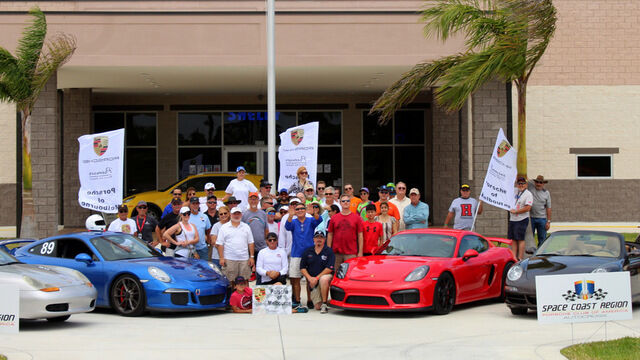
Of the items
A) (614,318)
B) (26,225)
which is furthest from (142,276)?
(26,225)

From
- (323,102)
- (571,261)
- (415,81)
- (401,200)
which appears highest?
(323,102)

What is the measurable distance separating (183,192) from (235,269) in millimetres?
11043

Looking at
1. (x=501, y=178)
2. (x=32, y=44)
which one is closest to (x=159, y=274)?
(x=501, y=178)

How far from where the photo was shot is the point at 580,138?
25672 mm

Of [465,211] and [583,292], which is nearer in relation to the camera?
[583,292]

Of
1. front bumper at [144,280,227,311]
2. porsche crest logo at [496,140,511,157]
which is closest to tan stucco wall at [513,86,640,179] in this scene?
porsche crest logo at [496,140,511,157]

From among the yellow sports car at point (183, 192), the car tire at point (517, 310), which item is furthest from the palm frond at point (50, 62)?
the car tire at point (517, 310)

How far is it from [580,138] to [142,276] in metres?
18.2

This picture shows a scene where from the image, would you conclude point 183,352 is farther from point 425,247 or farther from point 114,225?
point 114,225

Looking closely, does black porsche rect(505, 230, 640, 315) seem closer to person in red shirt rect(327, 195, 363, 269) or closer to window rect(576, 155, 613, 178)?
person in red shirt rect(327, 195, 363, 269)

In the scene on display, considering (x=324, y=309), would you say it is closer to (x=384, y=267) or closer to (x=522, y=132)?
(x=384, y=267)

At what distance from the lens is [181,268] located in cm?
1191

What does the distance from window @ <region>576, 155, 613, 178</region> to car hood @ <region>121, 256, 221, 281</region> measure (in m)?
17.0

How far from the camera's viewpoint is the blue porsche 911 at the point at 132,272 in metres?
11.4
